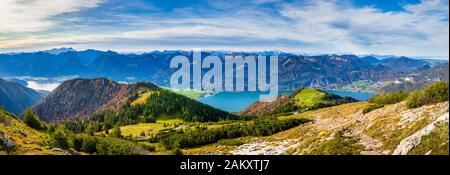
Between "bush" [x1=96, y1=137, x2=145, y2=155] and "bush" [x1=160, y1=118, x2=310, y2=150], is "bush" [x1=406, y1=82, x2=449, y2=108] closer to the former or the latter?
"bush" [x1=160, y1=118, x2=310, y2=150]

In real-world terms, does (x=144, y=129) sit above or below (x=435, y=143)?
below

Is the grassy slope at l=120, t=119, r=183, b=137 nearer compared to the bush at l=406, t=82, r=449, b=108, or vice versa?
the bush at l=406, t=82, r=449, b=108

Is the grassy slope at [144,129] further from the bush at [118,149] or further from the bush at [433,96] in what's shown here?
the bush at [433,96]

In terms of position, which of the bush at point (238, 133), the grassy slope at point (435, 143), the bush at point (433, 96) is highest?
the bush at point (433, 96)

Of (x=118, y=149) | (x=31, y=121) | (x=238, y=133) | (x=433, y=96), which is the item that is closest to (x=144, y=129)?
(x=31, y=121)

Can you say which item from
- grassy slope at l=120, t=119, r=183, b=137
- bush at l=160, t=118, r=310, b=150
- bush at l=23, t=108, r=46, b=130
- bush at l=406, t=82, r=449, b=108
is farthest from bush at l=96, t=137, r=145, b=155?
grassy slope at l=120, t=119, r=183, b=137

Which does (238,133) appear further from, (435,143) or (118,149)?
(435,143)

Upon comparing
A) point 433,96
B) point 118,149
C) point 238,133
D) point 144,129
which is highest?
point 433,96

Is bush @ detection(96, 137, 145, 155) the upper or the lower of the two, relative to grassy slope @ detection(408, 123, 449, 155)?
lower

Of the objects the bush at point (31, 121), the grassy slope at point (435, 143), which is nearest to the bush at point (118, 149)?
the grassy slope at point (435, 143)

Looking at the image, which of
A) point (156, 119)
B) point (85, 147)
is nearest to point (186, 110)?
point (156, 119)
